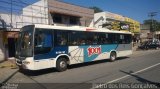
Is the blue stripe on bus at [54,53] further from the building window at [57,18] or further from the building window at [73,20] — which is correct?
the building window at [73,20]

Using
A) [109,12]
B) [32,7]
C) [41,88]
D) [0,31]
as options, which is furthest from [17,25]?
[109,12]

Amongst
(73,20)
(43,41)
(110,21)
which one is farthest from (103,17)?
(43,41)

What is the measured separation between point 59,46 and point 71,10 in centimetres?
1772

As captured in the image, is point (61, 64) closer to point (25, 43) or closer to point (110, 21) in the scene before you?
point (25, 43)

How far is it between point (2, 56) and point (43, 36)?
33.9 ft

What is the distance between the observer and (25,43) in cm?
1266

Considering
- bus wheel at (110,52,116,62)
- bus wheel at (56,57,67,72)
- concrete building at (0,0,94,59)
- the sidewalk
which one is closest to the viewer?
the sidewalk

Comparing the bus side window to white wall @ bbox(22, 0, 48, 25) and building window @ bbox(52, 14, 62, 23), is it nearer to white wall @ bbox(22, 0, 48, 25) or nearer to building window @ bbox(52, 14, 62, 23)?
white wall @ bbox(22, 0, 48, 25)

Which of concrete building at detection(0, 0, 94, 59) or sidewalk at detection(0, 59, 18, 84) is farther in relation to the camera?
concrete building at detection(0, 0, 94, 59)

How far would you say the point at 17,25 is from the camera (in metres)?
23.4

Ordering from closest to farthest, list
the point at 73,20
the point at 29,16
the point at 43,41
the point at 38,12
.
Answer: the point at 43,41, the point at 29,16, the point at 38,12, the point at 73,20

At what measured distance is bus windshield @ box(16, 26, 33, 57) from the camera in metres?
12.2

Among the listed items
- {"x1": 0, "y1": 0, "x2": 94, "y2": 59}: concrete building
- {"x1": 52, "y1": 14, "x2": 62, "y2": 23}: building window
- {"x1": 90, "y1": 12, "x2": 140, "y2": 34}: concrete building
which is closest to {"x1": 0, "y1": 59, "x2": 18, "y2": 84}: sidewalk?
{"x1": 0, "y1": 0, "x2": 94, "y2": 59}: concrete building

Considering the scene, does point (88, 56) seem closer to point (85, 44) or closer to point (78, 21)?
point (85, 44)
